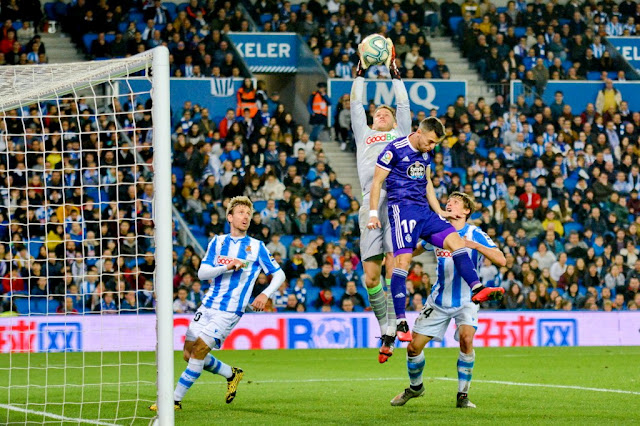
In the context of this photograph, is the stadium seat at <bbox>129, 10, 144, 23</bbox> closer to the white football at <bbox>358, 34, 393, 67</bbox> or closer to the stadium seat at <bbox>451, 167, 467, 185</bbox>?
the stadium seat at <bbox>451, 167, 467, 185</bbox>

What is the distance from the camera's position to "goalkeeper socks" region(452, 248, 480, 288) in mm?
9961

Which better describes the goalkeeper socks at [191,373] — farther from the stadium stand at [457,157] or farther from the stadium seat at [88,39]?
A: the stadium seat at [88,39]

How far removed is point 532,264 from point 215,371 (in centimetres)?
1186

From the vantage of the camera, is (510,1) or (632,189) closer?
(632,189)

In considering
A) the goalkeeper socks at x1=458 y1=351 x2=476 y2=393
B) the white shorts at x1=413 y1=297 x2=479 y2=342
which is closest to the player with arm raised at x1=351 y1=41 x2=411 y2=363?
the white shorts at x1=413 y1=297 x2=479 y2=342

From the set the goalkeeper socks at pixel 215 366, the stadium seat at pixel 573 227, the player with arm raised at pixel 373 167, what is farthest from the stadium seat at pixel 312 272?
the goalkeeper socks at pixel 215 366

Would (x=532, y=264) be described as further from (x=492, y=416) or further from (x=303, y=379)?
(x=492, y=416)

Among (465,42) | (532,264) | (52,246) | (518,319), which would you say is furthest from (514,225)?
(52,246)

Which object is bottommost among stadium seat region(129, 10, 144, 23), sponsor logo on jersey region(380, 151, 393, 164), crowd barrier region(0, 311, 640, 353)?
crowd barrier region(0, 311, 640, 353)

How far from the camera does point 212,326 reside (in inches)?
396

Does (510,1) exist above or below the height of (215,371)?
above

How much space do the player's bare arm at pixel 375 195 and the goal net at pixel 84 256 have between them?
203 centimetres

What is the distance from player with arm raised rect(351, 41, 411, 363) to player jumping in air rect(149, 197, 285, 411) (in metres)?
1.05

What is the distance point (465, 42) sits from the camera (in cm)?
2725
